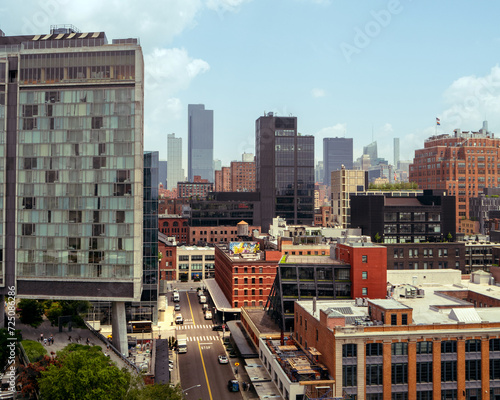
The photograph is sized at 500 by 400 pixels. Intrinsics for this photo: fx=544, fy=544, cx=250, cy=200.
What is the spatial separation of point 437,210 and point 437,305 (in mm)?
75305

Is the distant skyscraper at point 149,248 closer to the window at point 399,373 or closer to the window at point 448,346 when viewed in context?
the window at point 399,373

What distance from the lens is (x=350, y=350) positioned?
74.1 m

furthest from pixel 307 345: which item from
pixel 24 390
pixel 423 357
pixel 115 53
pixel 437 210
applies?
pixel 437 210

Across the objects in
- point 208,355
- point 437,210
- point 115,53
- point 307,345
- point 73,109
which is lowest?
point 208,355

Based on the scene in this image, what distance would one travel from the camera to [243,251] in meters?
146

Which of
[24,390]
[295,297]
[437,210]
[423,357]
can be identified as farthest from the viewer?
[437,210]

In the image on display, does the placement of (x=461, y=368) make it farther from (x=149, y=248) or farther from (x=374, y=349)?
(x=149, y=248)

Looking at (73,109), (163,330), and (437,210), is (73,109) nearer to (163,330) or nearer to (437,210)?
(163,330)

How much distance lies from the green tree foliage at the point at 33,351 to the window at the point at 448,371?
5697cm

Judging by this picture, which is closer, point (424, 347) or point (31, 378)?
point (31, 378)

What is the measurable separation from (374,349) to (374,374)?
345 cm

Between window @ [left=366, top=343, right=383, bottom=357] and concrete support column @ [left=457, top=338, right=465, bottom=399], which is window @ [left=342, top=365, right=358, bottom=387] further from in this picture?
concrete support column @ [left=457, top=338, right=465, bottom=399]

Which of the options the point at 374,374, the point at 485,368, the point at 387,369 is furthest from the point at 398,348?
the point at 485,368

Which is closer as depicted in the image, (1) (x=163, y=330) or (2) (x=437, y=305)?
(2) (x=437, y=305)
